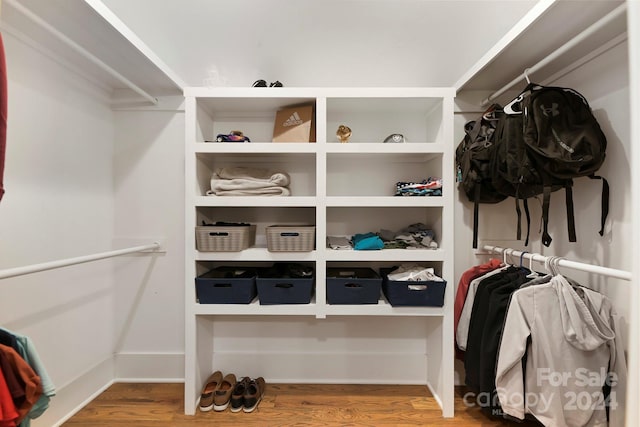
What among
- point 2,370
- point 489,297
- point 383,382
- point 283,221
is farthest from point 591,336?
point 2,370

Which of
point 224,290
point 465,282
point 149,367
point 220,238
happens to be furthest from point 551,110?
point 149,367

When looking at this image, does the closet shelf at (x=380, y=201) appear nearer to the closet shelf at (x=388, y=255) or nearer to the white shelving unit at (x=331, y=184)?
the white shelving unit at (x=331, y=184)

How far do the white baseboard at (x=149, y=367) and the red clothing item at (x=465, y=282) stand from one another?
166 centimetres

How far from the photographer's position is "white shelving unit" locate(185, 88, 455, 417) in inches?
60.1

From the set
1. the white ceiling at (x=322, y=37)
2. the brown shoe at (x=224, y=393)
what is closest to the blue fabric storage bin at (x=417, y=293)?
the brown shoe at (x=224, y=393)

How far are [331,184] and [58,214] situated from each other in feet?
4.65

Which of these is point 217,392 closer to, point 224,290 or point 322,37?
point 224,290

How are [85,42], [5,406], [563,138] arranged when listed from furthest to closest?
1. [85,42]
2. [563,138]
3. [5,406]

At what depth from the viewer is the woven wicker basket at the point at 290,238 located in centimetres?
151

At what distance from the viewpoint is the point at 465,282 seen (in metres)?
1.66

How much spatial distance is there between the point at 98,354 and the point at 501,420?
7.32 ft

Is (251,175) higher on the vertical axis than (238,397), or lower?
higher

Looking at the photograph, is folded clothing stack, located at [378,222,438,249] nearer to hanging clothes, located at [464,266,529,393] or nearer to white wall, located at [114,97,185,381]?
hanging clothes, located at [464,266,529,393]

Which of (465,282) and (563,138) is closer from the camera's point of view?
(563,138)
